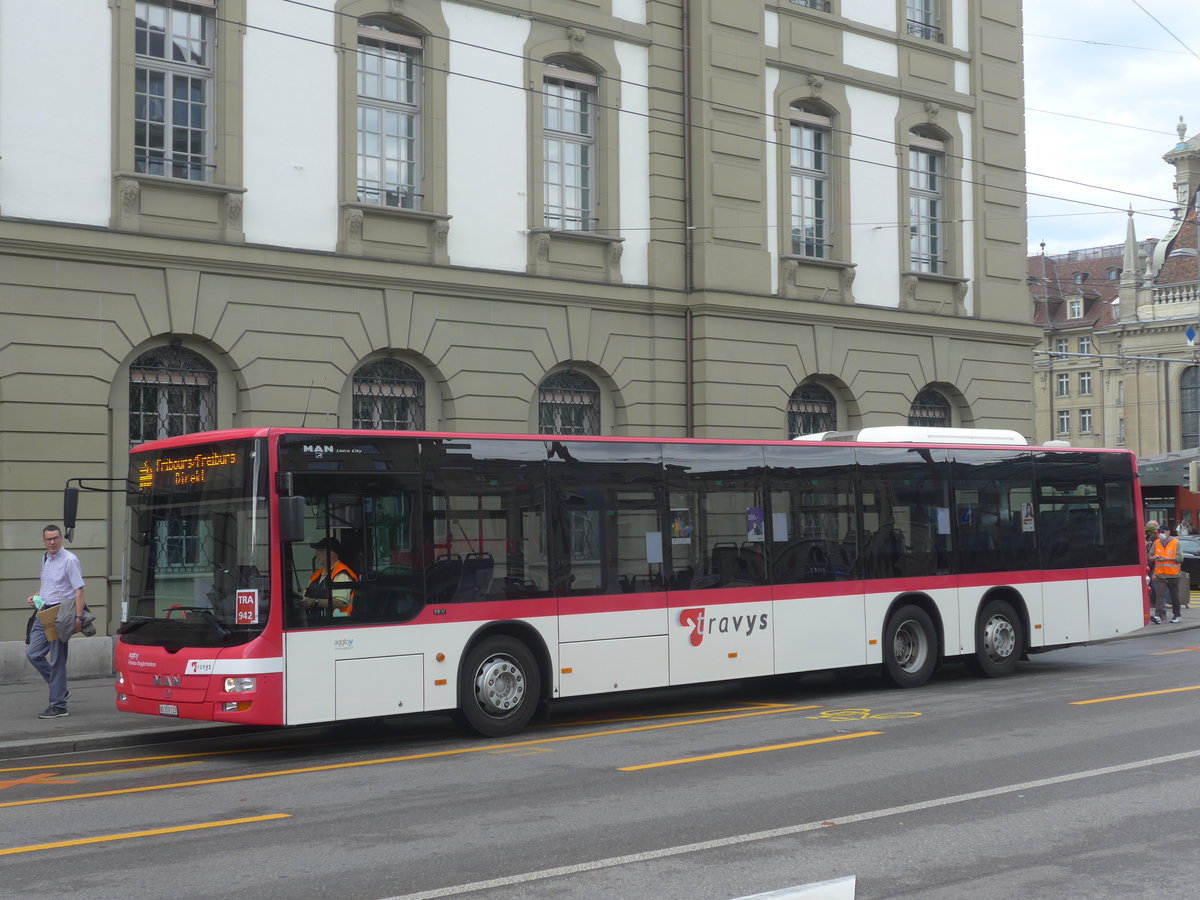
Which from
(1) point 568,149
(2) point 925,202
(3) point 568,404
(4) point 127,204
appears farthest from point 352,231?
(2) point 925,202

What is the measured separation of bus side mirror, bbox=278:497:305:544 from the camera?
1178 centimetres

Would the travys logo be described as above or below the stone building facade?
below

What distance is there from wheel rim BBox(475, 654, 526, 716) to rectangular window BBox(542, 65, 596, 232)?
1047cm

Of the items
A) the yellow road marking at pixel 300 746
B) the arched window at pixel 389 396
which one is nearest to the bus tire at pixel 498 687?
the yellow road marking at pixel 300 746

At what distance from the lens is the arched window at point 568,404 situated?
22.3m

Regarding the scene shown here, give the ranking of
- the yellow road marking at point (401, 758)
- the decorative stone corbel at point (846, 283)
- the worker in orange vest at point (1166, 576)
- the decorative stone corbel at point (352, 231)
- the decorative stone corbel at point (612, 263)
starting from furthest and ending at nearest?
the worker in orange vest at point (1166, 576), the decorative stone corbel at point (846, 283), the decorative stone corbel at point (612, 263), the decorative stone corbel at point (352, 231), the yellow road marking at point (401, 758)

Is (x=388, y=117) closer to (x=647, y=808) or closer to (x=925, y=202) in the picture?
(x=925, y=202)

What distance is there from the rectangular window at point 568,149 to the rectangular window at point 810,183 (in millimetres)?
4153

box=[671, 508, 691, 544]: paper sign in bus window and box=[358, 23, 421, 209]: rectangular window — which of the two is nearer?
box=[671, 508, 691, 544]: paper sign in bus window

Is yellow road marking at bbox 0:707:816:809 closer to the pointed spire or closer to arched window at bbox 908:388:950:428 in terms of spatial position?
arched window at bbox 908:388:950:428

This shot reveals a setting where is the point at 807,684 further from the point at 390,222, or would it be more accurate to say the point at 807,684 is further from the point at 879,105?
the point at 879,105

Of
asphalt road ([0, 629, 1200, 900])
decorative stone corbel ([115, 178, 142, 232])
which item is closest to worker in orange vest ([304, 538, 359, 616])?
asphalt road ([0, 629, 1200, 900])

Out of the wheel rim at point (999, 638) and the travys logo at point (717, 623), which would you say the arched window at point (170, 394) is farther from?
the wheel rim at point (999, 638)

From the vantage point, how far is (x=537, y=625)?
44.6 feet
